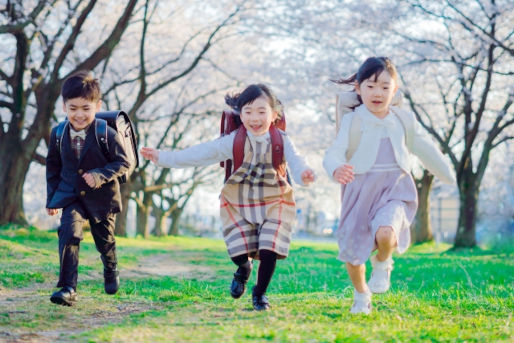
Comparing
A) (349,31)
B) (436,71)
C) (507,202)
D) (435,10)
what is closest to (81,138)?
(435,10)

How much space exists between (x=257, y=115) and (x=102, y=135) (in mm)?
1238

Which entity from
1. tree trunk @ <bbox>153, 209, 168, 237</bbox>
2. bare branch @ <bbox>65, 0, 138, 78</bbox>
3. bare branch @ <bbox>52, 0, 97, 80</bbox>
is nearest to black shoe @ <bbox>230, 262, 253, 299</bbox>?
bare branch @ <bbox>65, 0, 138, 78</bbox>

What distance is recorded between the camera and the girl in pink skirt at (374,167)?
4.45 meters

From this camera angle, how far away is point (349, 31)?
62.6 ft

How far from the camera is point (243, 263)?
195 inches

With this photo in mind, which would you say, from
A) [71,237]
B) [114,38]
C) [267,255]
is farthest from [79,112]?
[114,38]

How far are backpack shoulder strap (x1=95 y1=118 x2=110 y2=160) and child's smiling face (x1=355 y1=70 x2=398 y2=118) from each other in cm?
198

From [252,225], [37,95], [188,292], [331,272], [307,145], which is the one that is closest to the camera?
[252,225]

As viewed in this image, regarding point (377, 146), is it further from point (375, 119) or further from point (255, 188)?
point (255, 188)

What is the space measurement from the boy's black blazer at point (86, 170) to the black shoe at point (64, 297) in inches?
23.2

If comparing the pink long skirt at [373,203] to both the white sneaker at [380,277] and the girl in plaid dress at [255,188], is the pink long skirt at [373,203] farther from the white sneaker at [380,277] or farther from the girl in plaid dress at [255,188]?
the girl in plaid dress at [255,188]

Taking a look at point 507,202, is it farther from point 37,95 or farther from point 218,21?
point 37,95

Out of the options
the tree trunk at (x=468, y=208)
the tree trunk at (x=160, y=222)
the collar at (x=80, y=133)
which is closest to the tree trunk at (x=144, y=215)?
the tree trunk at (x=160, y=222)

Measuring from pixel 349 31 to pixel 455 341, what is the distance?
53.6 feet
